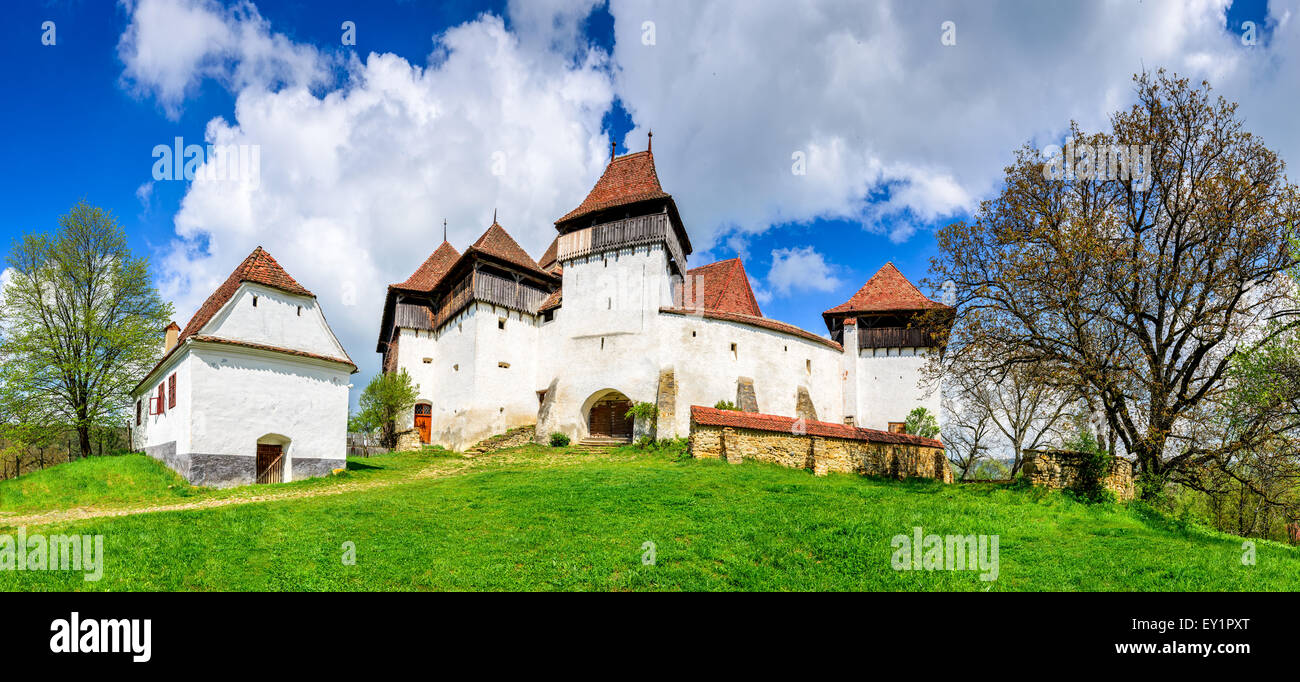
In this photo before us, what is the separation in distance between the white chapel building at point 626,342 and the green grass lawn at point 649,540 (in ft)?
41.1

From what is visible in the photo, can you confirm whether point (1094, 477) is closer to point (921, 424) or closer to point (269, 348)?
point (921, 424)

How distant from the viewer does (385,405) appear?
30266 mm

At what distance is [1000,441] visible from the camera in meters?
33.3

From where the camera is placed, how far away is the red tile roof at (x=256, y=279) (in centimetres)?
1803

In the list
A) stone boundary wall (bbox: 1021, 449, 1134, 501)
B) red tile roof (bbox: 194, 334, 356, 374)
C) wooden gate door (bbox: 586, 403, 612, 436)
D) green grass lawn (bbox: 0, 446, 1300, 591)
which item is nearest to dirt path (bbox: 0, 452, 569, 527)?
green grass lawn (bbox: 0, 446, 1300, 591)

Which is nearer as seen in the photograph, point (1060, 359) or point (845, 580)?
point (845, 580)

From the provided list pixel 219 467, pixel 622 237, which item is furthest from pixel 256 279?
pixel 622 237

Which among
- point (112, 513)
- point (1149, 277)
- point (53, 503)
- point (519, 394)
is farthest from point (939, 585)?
point (519, 394)

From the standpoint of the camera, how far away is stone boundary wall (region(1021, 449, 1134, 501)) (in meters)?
14.3

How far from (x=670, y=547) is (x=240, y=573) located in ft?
18.4
